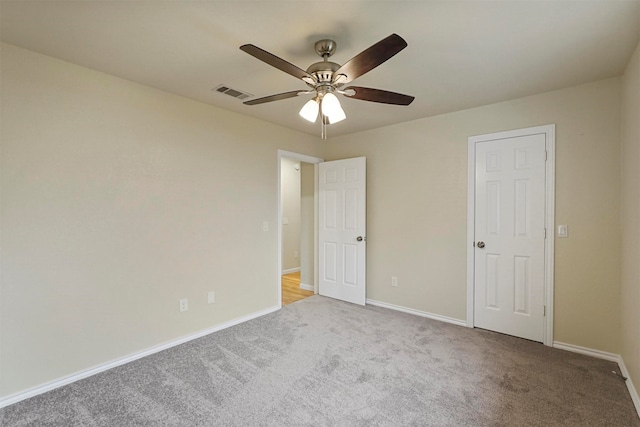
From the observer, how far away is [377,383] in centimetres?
217

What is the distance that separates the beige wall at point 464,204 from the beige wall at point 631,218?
16 cm

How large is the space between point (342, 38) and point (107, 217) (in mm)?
2281

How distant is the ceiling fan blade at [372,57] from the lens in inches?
54.3

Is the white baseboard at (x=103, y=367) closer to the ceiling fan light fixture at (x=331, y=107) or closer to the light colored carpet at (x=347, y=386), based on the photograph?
the light colored carpet at (x=347, y=386)

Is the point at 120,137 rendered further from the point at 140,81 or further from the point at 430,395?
the point at 430,395

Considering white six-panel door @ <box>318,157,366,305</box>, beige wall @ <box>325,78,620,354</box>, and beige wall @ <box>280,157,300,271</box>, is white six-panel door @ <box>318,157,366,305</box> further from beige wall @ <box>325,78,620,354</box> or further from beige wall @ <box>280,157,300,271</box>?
beige wall @ <box>280,157,300,271</box>

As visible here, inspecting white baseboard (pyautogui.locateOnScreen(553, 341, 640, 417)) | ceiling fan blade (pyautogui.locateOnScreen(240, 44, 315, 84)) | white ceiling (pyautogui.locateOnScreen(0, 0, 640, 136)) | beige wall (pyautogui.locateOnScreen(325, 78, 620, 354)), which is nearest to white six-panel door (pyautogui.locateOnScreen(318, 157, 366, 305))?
beige wall (pyautogui.locateOnScreen(325, 78, 620, 354))

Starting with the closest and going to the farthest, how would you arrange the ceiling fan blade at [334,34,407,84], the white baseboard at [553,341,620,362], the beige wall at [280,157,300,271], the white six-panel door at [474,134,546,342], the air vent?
the ceiling fan blade at [334,34,407,84]
the white baseboard at [553,341,620,362]
the air vent
the white six-panel door at [474,134,546,342]
the beige wall at [280,157,300,271]

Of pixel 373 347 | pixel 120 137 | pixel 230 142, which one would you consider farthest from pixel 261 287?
pixel 120 137

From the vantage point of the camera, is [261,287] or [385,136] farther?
[385,136]

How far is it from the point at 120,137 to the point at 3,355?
173 cm

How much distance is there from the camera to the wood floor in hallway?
14.0ft

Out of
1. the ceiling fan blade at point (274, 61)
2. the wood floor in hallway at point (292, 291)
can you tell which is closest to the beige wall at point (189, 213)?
the wood floor in hallway at point (292, 291)

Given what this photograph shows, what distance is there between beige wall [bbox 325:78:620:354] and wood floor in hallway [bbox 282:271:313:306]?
43.5 inches
